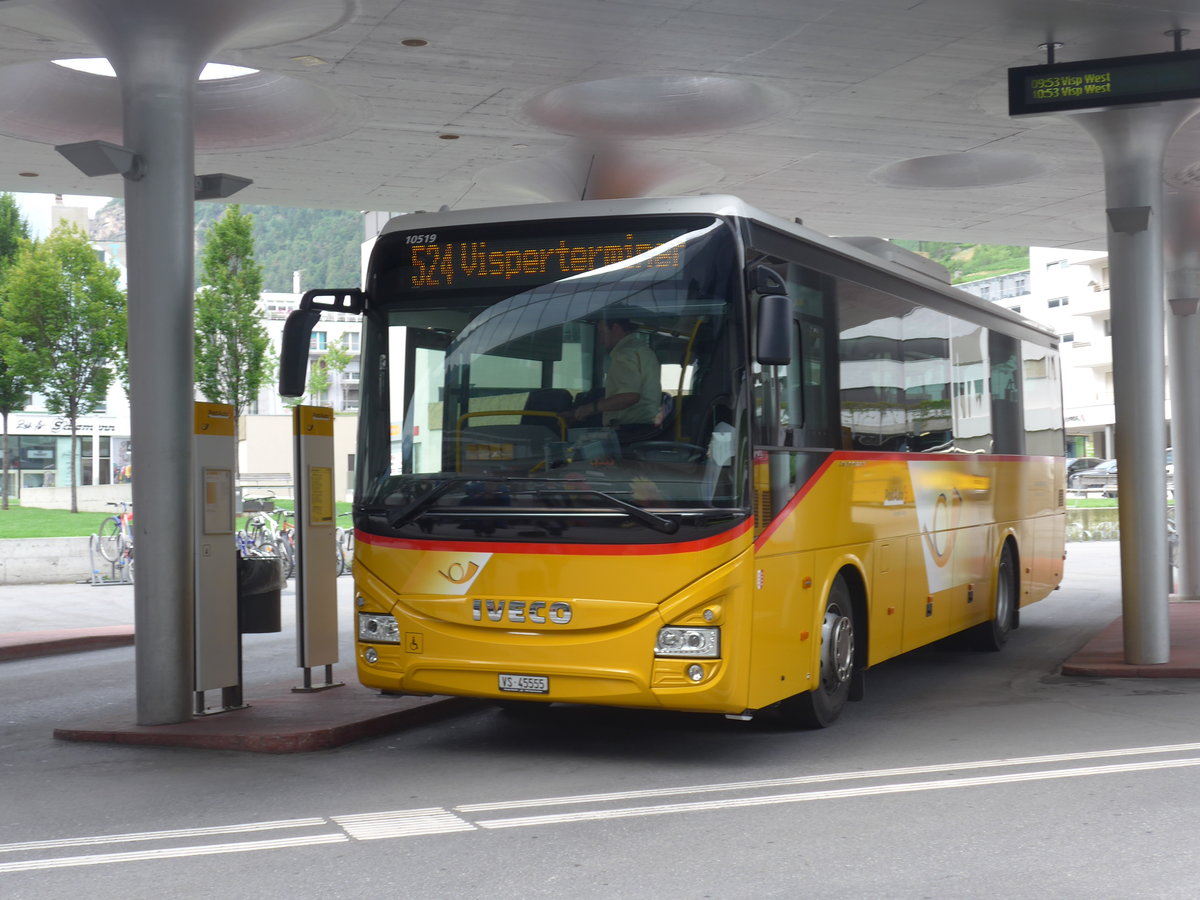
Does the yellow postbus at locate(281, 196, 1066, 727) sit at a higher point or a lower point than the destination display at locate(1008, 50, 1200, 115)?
lower

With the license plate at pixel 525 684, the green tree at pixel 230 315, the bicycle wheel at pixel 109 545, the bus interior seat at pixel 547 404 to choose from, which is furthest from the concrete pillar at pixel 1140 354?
the green tree at pixel 230 315

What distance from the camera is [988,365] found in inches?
533

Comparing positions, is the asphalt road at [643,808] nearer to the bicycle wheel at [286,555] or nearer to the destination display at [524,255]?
the destination display at [524,255]

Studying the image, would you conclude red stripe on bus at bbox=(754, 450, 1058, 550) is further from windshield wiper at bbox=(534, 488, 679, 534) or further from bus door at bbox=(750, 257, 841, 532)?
windshield wiper at bbox=(534, 488, 679, 534)

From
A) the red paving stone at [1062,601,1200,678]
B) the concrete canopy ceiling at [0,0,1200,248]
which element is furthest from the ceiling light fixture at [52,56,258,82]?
the red paving stone at [1062,601,1200,678]

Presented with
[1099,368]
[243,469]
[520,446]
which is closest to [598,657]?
[520,446]

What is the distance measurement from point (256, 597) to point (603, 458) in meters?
3.86

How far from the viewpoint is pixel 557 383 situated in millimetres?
8102

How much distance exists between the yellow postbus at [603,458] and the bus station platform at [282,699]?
1065 mm

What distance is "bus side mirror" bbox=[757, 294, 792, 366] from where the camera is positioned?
7.93 m

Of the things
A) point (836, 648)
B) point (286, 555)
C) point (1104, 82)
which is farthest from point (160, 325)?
point (286, 555)

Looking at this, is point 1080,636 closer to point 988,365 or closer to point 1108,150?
point 988,365

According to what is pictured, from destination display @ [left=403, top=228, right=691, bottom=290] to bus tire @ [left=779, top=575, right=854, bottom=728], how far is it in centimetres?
267

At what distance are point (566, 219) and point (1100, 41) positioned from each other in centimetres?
578
